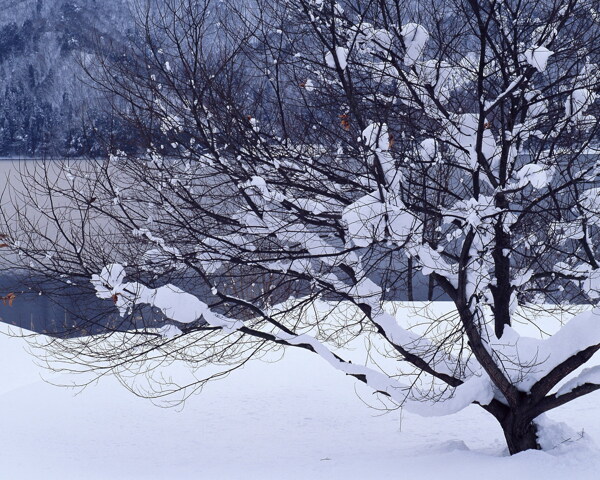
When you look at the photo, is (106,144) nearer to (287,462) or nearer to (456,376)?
(287,462)

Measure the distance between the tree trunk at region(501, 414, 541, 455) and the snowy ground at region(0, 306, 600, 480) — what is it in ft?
0.74

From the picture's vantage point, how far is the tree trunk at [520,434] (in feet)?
Answer: 25.2

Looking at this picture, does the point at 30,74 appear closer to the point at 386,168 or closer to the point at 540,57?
the point at 386,168

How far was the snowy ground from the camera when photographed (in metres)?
7.70

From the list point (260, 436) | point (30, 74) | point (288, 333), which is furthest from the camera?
point (30, 74)

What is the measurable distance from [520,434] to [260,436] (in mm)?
3838

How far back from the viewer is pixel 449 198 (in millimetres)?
8883

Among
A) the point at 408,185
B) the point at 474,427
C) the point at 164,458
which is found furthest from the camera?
the point at 474,427

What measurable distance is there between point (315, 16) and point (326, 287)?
253cm

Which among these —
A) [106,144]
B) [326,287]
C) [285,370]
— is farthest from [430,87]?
[285,370]

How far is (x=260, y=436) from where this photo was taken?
33.7 feet

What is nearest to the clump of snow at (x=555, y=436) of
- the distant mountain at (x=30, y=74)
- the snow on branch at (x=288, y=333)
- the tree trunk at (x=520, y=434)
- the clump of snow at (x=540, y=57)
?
the tree trunk at (x=520, y=434)

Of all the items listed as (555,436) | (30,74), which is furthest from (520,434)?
(30,74)

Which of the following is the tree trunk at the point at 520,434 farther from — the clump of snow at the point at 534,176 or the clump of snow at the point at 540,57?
the clump of snow at the point at 540,57
